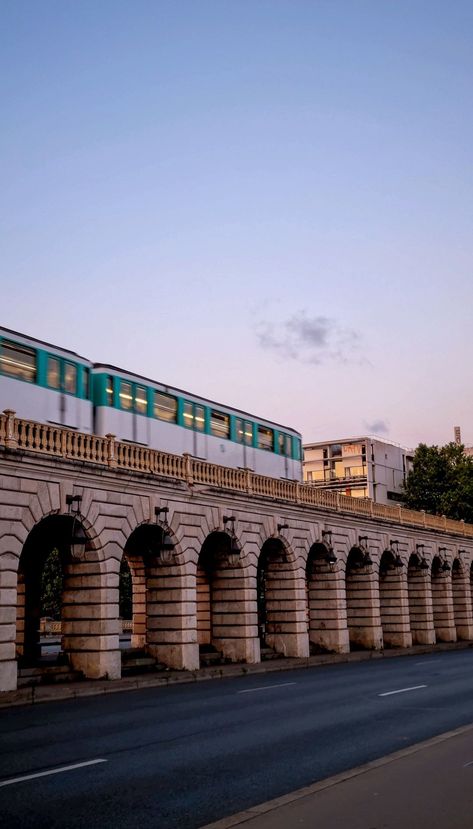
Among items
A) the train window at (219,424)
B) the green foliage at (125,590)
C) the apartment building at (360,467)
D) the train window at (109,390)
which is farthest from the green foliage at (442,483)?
the train window at (109,390)

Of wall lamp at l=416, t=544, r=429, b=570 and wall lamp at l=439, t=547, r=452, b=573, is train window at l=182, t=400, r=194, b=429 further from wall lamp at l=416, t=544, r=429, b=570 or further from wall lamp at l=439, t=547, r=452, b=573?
wall lamp at l=439, t=547, r=452, b=573

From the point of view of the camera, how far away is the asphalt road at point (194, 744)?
913 cm

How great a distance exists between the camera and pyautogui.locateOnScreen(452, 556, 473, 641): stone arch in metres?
61.9

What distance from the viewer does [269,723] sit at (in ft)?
51.1

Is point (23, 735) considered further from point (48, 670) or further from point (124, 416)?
point (124, 416)

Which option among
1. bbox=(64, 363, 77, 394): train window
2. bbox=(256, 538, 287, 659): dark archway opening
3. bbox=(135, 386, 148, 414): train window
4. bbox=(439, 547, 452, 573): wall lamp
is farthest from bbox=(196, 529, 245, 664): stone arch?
bbox=(439, 547, 452, 573): wall lamp

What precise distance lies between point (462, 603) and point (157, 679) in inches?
1582

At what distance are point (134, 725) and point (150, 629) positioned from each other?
51.6 feet

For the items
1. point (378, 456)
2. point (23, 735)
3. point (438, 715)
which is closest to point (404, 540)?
point (438, 715)

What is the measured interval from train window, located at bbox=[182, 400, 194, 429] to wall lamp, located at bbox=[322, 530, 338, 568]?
1047 centimetres

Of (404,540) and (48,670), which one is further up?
(404,540)

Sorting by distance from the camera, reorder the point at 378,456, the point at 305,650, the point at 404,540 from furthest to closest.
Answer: the point at 378,456 → the point at 404,540 → the point at 305,650

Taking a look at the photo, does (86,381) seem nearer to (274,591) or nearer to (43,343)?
(43,343)

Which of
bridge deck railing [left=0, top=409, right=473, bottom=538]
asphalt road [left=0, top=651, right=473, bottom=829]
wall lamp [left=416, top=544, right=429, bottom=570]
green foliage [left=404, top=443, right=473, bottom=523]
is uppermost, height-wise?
green foliage [left=404, top=443, right=473, bottom=523]
